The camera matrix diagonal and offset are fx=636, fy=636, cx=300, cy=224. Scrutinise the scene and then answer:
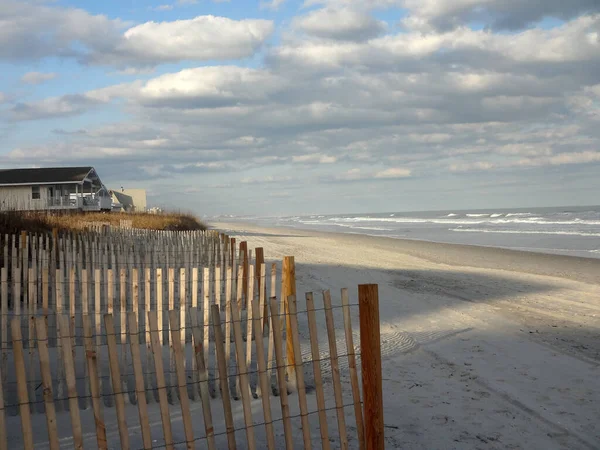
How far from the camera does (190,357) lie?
685 cm

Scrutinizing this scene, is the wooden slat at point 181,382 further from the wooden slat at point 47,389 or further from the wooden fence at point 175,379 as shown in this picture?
the wooden slat at point 47,389

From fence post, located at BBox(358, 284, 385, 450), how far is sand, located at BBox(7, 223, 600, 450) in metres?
0.68

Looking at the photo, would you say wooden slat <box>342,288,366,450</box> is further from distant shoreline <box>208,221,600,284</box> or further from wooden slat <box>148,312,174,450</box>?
distant shoreline <box>208,221,600,284</box>

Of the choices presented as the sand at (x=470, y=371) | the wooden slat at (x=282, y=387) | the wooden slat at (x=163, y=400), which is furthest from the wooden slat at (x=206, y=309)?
the wooden slat at (x=163, y=400)

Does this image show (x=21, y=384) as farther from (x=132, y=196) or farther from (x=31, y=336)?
(x=132, y=196)

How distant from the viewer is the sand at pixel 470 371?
4945 mm

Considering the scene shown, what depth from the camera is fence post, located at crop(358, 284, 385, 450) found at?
13.7 feet

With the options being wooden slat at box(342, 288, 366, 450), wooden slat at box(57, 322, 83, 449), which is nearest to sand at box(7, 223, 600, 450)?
wooden slat at box(342, 288, 366, 450)

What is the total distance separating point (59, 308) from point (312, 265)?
488 inches

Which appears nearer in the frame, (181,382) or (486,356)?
(181,382)

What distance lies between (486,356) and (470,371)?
77 cm

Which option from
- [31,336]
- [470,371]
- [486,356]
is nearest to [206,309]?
[31,336]

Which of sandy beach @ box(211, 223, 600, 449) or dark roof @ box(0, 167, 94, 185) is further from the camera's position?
dark roof @ box(0, 167, 94, 185)

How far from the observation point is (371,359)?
4.18 meters
